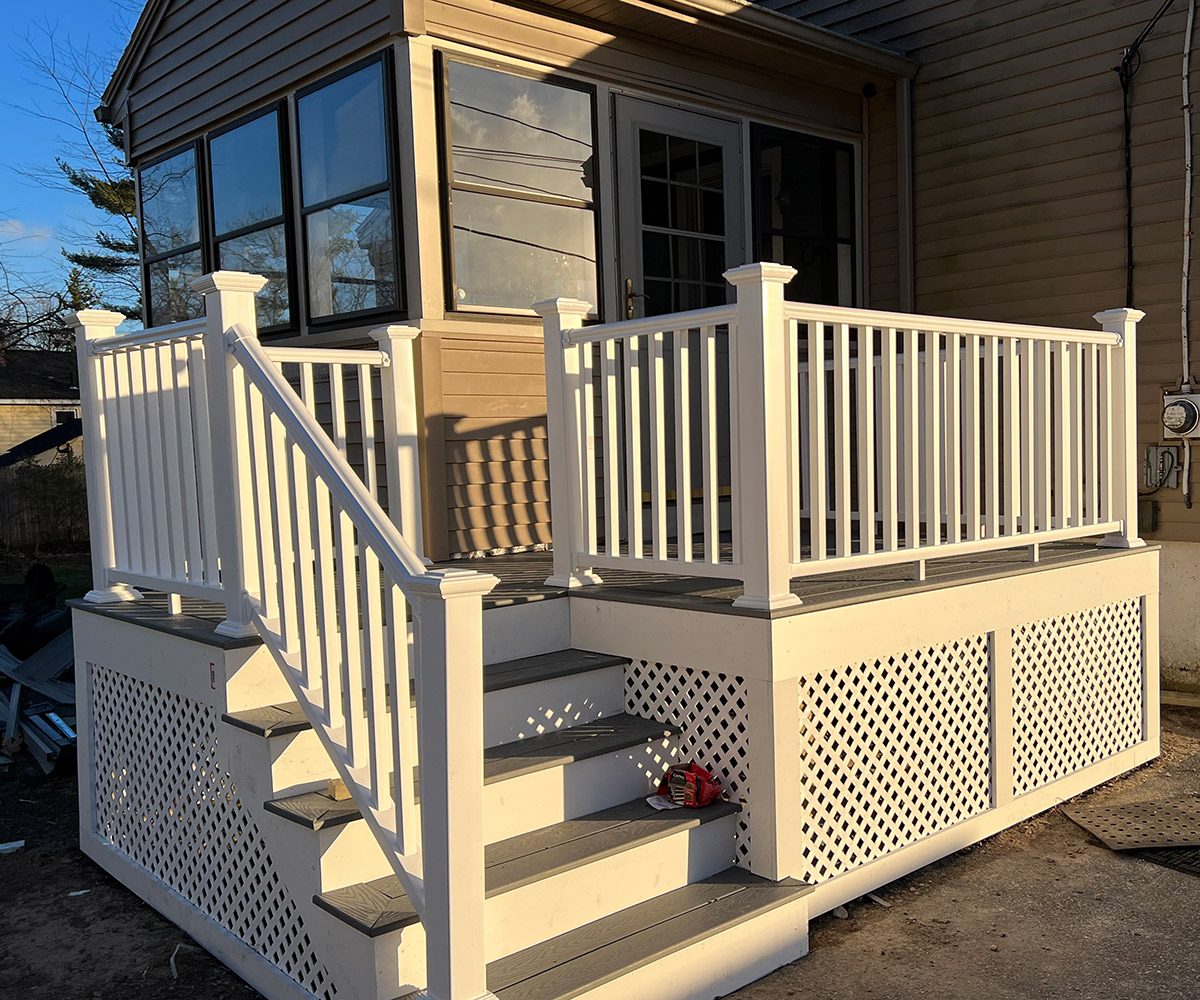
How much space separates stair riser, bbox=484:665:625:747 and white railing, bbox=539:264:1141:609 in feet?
1.33

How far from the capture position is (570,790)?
10.3 ft

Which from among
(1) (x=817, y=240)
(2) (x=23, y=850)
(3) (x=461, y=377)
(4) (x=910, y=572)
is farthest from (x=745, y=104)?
(2) (x=23, y=850)

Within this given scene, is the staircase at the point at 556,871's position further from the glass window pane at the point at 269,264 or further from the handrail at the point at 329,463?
the glass window pane at the point at 269,264

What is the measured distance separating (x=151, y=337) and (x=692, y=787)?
2242 millimetres

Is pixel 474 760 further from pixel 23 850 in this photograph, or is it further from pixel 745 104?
pixel 745 104

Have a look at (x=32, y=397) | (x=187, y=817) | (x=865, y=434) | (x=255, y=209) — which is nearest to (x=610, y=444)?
(x=865, y=434)

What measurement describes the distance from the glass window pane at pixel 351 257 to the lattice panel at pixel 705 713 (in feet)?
7.57

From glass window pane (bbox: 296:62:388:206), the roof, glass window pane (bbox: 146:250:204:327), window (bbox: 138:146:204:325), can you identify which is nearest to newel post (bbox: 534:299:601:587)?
glass window pane (bbox: 296:62:388:206)

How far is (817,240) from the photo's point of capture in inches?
260

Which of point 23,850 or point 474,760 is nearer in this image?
point 474,760

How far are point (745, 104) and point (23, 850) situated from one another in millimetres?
5076

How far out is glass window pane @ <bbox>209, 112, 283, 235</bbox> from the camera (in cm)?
562

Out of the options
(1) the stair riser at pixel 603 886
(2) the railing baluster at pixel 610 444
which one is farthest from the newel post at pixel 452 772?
(2) the railing baluster at pixel 610 444

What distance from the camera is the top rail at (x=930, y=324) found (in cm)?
324
